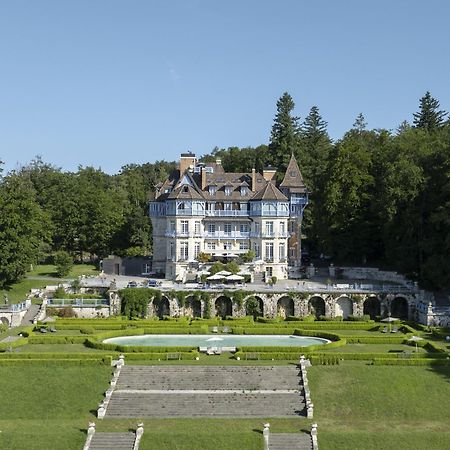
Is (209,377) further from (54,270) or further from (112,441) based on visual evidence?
(54,270)

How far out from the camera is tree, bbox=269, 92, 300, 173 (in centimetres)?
10131

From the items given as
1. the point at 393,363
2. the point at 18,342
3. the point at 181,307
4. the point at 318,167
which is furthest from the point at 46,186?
the point at 393,363

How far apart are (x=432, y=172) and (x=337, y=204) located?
11261mm

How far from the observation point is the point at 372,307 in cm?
6694

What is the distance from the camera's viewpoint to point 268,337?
5516 centimetres

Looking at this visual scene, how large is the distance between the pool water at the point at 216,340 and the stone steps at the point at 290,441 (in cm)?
1388

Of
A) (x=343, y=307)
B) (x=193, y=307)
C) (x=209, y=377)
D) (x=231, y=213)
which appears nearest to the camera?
(x=209, y=377)

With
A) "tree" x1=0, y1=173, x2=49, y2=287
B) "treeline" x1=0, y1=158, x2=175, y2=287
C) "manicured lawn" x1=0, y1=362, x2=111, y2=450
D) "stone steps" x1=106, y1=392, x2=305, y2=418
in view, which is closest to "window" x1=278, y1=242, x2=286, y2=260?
"treeline" x1=0, y1=158, x2=175, y2=287

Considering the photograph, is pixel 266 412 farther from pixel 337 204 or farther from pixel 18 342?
pixel 337 204

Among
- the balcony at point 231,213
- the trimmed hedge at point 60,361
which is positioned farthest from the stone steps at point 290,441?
the balcony at point 231,213

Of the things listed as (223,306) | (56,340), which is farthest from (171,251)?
(56,340)

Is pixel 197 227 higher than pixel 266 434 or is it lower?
higher

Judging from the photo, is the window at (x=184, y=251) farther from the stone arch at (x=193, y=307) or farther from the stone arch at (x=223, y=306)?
the stone arch at (x=223, y=306)

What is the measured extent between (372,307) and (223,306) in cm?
1349
